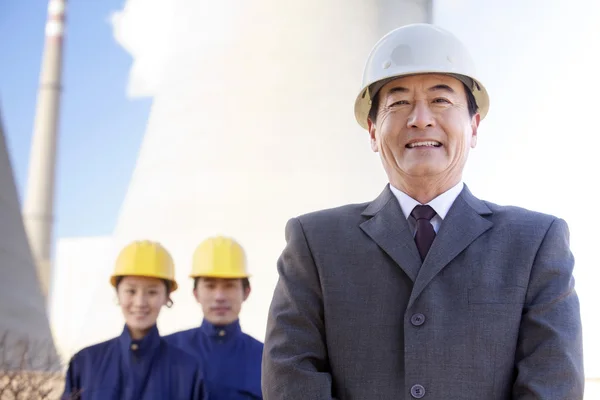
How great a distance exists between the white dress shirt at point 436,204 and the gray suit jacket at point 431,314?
1.2 inches

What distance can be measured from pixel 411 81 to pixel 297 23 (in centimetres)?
962

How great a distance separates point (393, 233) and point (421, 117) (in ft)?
0.84

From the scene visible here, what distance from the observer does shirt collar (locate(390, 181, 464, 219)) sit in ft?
5.88

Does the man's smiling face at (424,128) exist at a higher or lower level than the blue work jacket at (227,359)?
higher

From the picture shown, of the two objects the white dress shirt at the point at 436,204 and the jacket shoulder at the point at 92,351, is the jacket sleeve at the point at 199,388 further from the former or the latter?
the white dress shirt at the point at 436,204

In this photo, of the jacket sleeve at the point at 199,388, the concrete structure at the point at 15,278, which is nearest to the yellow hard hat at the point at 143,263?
the jacket sleeve at the point at 199,388

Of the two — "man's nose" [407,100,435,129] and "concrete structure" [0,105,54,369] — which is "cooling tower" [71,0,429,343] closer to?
"concrete structure" [0,105,54,369]

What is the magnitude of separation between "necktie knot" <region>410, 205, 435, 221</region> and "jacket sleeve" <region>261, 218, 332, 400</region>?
0.25m

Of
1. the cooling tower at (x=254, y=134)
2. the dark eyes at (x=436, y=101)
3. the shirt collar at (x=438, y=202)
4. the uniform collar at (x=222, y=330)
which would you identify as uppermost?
the cooling tower at (x=254, y=134)

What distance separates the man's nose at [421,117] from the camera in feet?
5.73

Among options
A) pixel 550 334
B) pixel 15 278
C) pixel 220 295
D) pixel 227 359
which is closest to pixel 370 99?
pixel 550 334

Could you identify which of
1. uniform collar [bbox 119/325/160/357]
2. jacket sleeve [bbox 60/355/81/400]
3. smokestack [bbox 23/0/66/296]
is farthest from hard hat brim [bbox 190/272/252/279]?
smokestack [bbox 23/0/66/296]

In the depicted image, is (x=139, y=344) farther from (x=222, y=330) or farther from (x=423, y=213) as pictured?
(x=423, y=213)

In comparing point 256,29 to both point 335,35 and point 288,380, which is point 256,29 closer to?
point 335,35
